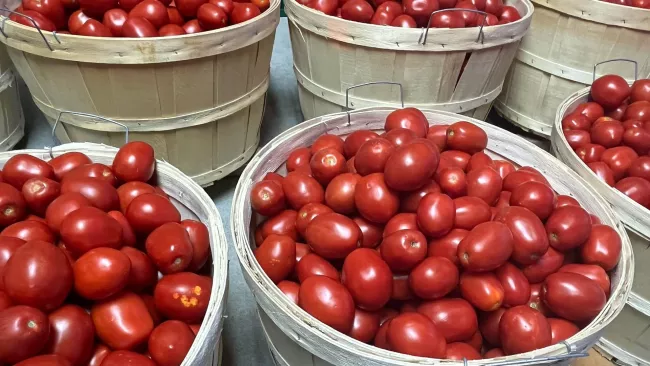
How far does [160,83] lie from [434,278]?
102 cm

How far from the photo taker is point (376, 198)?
3.41ft

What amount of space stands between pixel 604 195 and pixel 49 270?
1295 millimetres

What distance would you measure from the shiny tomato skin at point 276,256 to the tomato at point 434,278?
0.26 meters

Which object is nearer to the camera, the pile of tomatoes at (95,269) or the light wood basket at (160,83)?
the pile of tomatoes at (95,269)

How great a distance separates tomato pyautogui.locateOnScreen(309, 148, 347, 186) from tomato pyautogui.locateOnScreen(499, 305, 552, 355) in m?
0.50

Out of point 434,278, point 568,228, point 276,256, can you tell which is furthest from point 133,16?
point 568,228

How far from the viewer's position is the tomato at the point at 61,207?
0.99 metres

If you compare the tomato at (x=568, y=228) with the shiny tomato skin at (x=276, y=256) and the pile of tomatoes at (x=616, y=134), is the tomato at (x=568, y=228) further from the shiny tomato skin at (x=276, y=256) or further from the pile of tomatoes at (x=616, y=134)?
the shiny tomato skin at (x=276, y=256)

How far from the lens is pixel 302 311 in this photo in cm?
90

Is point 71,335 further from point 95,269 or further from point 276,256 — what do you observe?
point 276,256

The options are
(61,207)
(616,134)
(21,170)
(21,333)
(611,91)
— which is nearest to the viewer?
(21,333)

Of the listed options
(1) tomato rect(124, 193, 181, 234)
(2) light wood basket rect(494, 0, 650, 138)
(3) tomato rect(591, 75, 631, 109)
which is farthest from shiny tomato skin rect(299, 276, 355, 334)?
(2) light wood basket rect(494, 0, 650, 138)

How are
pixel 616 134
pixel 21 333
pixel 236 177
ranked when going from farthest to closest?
pixel 236 177 → pixel 616 134 → pixel 21 333

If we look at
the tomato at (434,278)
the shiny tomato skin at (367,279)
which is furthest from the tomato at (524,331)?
the shiny tomato skin at (367,279)
